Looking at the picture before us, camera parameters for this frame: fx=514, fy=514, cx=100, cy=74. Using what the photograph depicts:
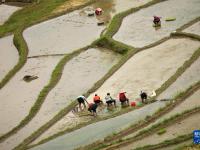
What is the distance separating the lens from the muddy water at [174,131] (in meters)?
15.0

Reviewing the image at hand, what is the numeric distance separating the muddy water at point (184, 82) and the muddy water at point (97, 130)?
0.69 m

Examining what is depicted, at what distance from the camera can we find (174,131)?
50.4 feet

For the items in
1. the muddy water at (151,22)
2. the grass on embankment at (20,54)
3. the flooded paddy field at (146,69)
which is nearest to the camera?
the flooded paddy field at (146,69)

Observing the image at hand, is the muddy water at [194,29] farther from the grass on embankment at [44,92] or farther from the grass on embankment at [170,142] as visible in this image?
the grass on embankment at [170,142]

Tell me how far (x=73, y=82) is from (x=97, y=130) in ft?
16.3

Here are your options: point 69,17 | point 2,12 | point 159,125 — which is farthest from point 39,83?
point 2,12

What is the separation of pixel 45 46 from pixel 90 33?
8.63ft

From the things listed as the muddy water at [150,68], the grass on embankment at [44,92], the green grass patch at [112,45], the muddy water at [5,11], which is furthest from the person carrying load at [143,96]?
the muddy water at [5,11]

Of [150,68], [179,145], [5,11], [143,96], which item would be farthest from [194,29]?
[5,11]

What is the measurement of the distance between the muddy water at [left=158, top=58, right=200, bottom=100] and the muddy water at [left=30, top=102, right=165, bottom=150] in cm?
69

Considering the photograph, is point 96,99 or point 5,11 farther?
point 5,11

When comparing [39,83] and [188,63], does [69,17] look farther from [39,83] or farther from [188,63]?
[188,63]

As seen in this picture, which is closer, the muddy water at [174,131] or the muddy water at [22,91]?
the muddy water at [174,131]

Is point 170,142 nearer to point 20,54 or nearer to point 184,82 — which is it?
point 184,82
